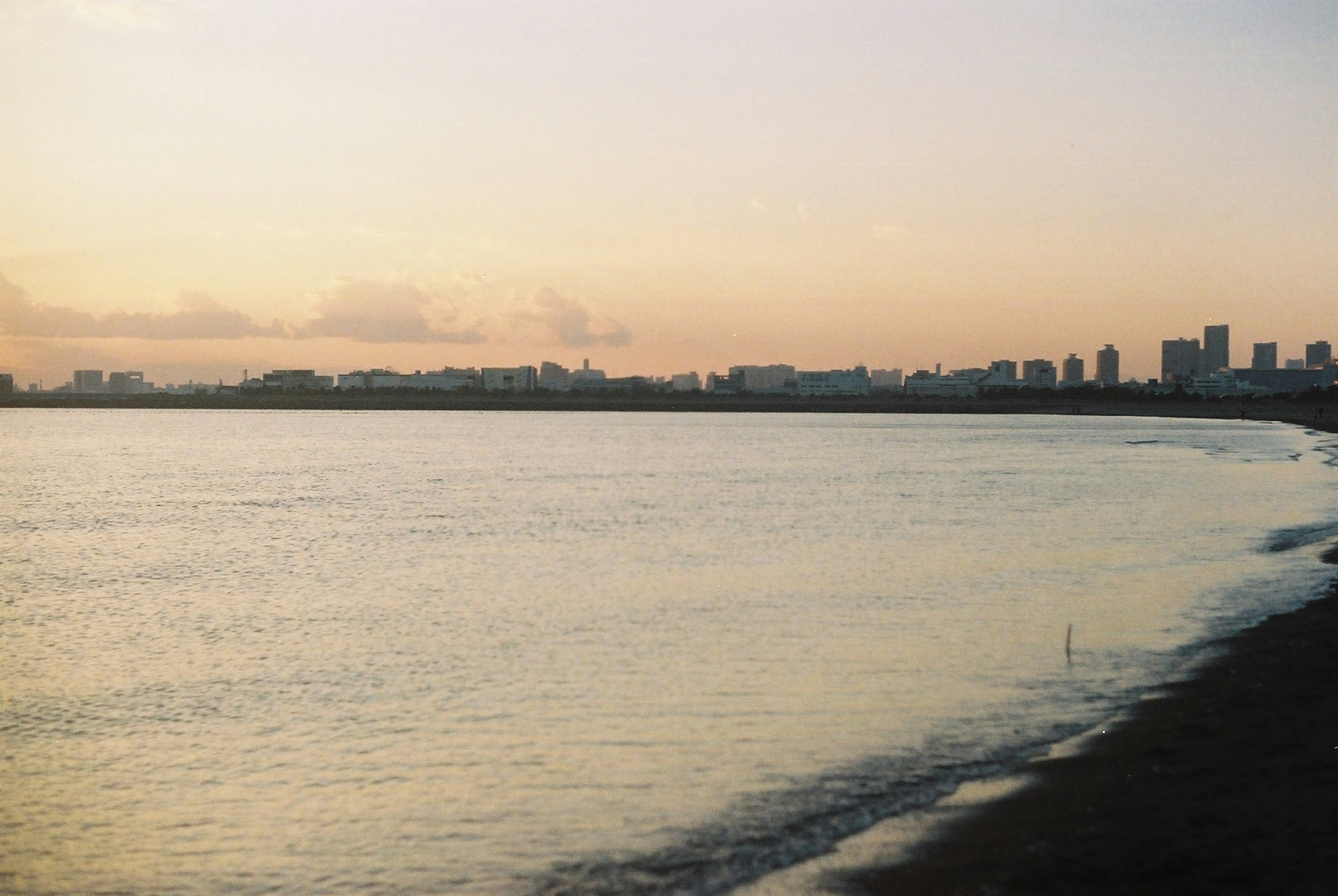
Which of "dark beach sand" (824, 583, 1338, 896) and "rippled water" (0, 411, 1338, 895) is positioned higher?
"dark beach sand" (824, 583, 1338, 896)

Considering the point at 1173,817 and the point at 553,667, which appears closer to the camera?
the point at 1173,817

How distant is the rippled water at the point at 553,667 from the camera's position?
10789 mm

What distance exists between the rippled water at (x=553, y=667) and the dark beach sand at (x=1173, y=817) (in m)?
1.08

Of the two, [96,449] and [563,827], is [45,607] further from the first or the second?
[96,449]

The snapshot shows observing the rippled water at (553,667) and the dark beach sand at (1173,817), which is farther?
the rippled water at (553,667)

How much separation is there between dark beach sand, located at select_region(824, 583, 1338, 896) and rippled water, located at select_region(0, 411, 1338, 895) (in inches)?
42.7

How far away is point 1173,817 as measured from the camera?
10.3 meters

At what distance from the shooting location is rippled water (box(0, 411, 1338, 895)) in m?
10.8

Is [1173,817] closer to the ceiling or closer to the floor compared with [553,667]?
closer to the ceiling

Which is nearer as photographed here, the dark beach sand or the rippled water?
the dark beach sand

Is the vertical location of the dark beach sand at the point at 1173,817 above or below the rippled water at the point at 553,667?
above

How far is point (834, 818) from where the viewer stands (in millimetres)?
11047

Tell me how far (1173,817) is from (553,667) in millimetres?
10353

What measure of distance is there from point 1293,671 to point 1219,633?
154 inches
